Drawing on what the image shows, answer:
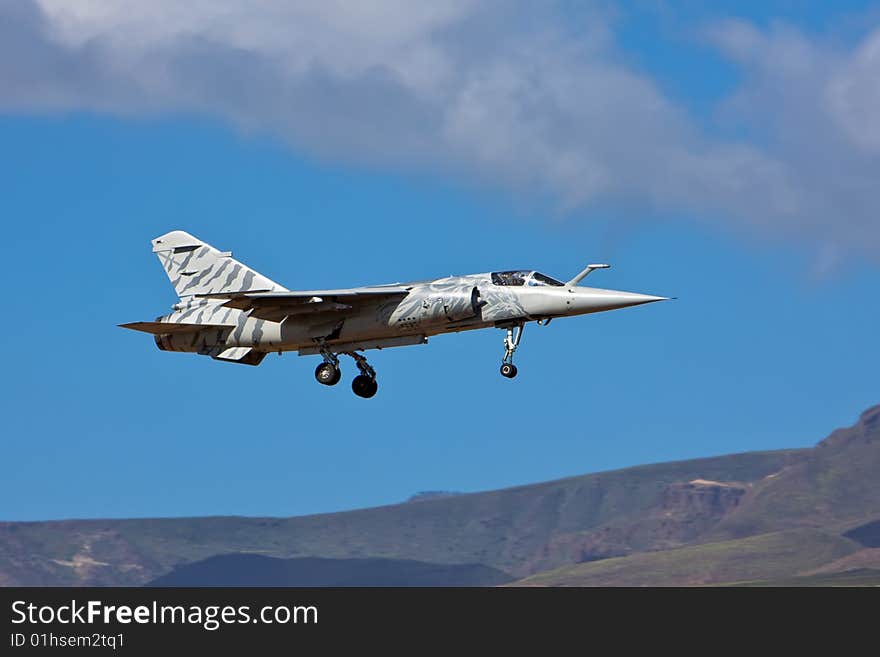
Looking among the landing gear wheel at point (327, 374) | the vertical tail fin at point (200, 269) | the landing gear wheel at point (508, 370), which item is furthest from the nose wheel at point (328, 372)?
the landing gear wheel at point (508, 370)

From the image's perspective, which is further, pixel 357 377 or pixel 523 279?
pixel 357 377

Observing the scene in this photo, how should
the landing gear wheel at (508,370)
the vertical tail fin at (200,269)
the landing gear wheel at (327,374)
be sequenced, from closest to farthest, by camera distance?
the landing gear wheel at (508,370)
the landing gear wheel at (327,374)
the vertical tail fin at (200,269)

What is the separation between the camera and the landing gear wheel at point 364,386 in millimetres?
55625

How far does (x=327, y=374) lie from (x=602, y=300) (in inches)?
413

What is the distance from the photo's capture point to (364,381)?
5562cm

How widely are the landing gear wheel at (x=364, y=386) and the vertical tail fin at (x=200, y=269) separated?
4.92m

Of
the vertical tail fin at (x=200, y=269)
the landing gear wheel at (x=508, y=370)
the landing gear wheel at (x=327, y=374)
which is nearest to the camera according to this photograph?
the landing gear wheel at (x=508, y=370)

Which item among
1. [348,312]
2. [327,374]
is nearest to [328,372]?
[327,374]

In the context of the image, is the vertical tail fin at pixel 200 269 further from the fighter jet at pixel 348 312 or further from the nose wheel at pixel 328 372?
the nose wheel at pixel 328 372

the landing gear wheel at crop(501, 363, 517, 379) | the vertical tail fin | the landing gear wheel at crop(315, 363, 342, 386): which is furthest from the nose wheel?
the landing gear wheel at crop(501, 363, 517, 379)

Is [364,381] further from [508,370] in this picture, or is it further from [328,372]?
[508,370]
